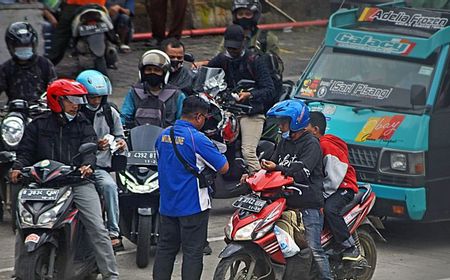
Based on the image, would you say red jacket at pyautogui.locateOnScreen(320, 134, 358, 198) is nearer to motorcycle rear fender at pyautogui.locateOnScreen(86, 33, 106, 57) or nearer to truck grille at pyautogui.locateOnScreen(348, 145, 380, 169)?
truck grille at pyautogui.locateOnScreen(348, 145, 380, 169)

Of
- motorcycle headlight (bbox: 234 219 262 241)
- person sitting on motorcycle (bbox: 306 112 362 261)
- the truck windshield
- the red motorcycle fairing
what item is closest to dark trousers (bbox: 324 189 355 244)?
person sitting on motorcycle (bbox: 306 112 362 261)

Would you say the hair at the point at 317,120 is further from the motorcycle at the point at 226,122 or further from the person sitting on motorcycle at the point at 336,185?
the motorcycle at the point at 226,122

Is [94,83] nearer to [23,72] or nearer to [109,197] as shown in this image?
[109,197]

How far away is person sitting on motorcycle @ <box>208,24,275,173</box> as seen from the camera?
41.8 feet

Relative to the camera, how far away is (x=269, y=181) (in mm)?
9539

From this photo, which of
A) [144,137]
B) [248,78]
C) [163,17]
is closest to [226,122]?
[248,78]

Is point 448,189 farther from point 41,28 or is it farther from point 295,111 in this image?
point 41,28

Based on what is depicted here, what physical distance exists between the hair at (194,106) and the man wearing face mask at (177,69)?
2.71m

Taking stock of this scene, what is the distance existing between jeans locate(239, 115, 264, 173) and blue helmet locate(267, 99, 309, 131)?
3145 mm

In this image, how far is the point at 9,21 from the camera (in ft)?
54.2

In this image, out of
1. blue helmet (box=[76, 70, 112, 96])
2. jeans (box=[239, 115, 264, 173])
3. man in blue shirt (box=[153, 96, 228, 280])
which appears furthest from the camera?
jeans (box=[239, 115, 264, 173])

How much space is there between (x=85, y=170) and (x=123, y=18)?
941 cm

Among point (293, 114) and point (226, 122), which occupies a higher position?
point (293, 114)

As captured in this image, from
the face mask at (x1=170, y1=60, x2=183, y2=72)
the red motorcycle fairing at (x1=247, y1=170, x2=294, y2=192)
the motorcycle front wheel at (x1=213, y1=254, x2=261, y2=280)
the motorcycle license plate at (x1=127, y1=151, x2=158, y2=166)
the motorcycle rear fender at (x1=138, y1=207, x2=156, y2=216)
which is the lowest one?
the motorcycle rear fender at (x1=138, y1=207, x2=156, y2=216)
